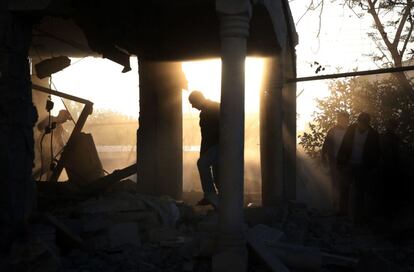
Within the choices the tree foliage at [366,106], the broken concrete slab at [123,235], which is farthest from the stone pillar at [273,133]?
the broken concrete slab at [123,235]

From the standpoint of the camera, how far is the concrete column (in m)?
5.51

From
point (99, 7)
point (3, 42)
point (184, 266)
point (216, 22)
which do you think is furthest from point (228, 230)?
point (216, 22)

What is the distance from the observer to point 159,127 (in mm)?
10422

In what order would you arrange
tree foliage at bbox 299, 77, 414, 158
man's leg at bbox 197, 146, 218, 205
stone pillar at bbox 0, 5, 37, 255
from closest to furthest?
stone pillar at bbox 0, 5, 37, 255 → man's leg at bbox 197, 146, 218, 205 → tree foliage at bbox 299, 77, 414, 158

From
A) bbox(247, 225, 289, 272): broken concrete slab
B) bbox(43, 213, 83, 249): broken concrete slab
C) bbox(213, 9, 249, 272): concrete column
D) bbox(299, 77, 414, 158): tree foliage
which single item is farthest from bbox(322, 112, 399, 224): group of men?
bbox(43, 213, 83, 249): broken concrete slab

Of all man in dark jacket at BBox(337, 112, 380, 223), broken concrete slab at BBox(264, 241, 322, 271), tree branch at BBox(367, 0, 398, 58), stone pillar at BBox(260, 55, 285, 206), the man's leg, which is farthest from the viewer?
tree branch at BBox(367, 0, 398, 58)

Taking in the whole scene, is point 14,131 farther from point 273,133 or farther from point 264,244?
point 273,133

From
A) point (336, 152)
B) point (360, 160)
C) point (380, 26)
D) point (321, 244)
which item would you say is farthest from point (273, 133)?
point (380, 26)

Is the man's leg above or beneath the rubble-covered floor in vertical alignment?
above

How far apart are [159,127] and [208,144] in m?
2.64

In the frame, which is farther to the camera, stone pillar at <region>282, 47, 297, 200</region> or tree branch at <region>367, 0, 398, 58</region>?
tree branch at <region>367, 0, 398, 58</region>

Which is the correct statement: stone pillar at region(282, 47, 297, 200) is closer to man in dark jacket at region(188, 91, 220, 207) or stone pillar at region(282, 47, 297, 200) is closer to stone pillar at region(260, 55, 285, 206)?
stone pillar at region(260, 55, 285, 206)

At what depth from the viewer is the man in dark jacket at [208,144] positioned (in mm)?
7801

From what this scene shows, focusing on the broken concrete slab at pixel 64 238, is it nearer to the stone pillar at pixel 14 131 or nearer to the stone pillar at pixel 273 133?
the stone pillar at pixel 14 131
